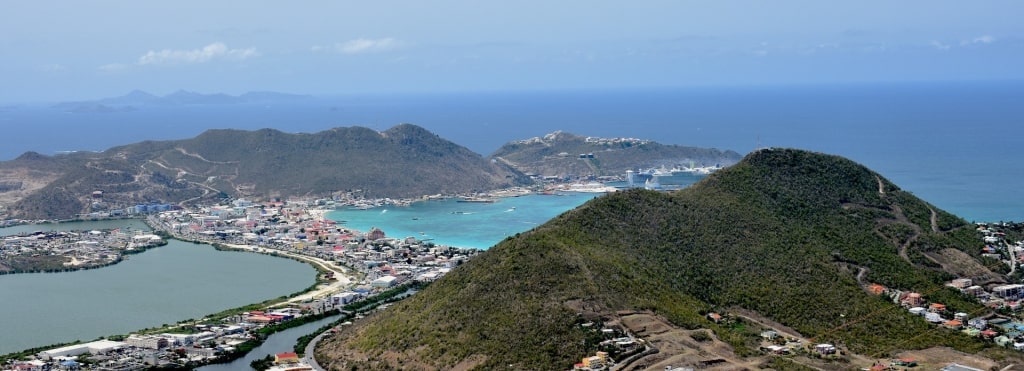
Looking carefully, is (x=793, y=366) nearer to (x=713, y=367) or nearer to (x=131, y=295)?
(x=713, y=367)

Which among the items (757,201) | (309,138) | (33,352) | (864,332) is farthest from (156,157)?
(864,332)

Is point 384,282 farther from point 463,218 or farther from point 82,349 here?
point 463,218

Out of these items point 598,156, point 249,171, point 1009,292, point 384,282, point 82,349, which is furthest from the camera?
point 598,156

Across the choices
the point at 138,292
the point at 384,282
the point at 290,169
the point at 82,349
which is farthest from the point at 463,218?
the point at 82,349

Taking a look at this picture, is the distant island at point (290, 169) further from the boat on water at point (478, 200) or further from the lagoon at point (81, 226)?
the boat on water at point (478, 200)

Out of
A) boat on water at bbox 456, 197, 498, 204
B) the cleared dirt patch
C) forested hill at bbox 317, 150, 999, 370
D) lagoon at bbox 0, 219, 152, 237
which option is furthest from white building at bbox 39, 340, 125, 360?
boat on water at bbox 456, 197, 498, 204

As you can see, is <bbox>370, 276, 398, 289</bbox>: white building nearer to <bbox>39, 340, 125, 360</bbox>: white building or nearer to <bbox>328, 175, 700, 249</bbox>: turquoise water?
<bbox>328, 175, 700, 249</bbox>: turquoise water

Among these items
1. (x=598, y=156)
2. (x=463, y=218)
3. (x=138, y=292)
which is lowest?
(x=138, y=292)

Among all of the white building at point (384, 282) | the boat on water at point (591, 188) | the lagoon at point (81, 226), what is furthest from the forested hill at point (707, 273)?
the lagoon at point (81, 226)
